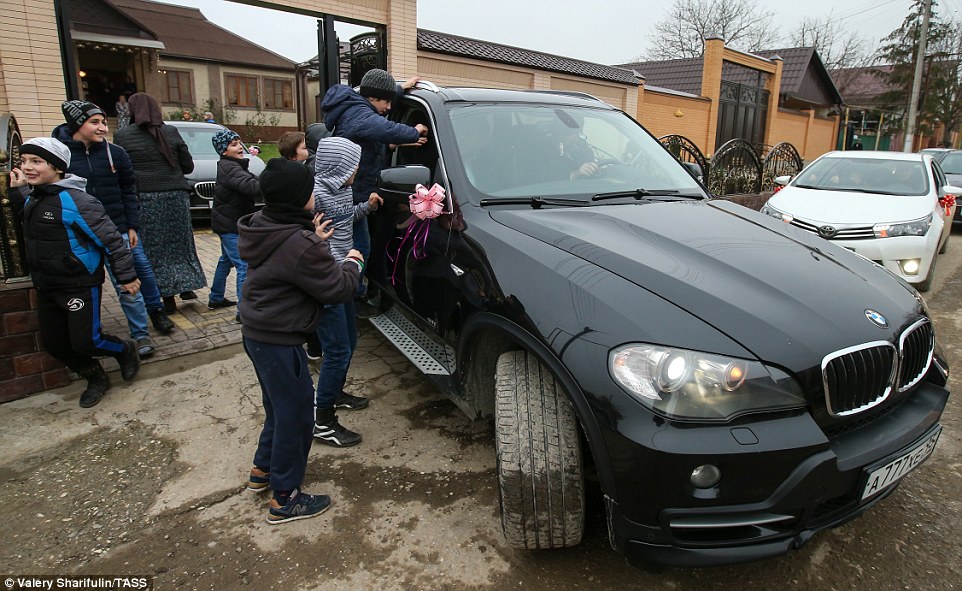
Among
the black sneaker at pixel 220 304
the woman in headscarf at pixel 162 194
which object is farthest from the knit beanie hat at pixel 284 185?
the black sneaker at pixel 220 304

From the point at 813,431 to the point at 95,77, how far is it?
27316mm

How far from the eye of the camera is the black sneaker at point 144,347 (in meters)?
4.37

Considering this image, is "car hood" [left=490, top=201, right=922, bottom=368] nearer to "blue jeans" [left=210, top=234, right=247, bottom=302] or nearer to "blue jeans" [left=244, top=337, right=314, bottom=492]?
"blue jeans" [left=244, top=337, right=314, bottom=492]

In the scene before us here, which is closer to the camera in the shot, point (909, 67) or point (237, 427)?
point (237, 427)

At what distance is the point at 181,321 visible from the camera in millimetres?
5184

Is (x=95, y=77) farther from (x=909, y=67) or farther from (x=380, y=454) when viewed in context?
(x=909, y=67)

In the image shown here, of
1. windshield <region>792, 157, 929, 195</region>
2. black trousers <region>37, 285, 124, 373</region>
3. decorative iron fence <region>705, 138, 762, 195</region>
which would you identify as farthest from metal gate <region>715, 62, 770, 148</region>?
black trousers <region>37, 285, 124, 373</region>

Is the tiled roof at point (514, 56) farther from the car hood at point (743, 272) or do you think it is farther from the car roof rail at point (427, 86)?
the car hood at point (743, 272)

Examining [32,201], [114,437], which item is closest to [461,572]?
[114,437]

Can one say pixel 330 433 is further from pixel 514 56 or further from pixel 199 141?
pixel 514 56

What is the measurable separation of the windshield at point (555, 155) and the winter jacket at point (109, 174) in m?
2.74

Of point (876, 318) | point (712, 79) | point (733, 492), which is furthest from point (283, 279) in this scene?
point (712, 79)

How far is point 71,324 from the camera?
363 cm

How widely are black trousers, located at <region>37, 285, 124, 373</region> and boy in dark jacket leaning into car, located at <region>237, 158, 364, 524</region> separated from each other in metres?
1.82
